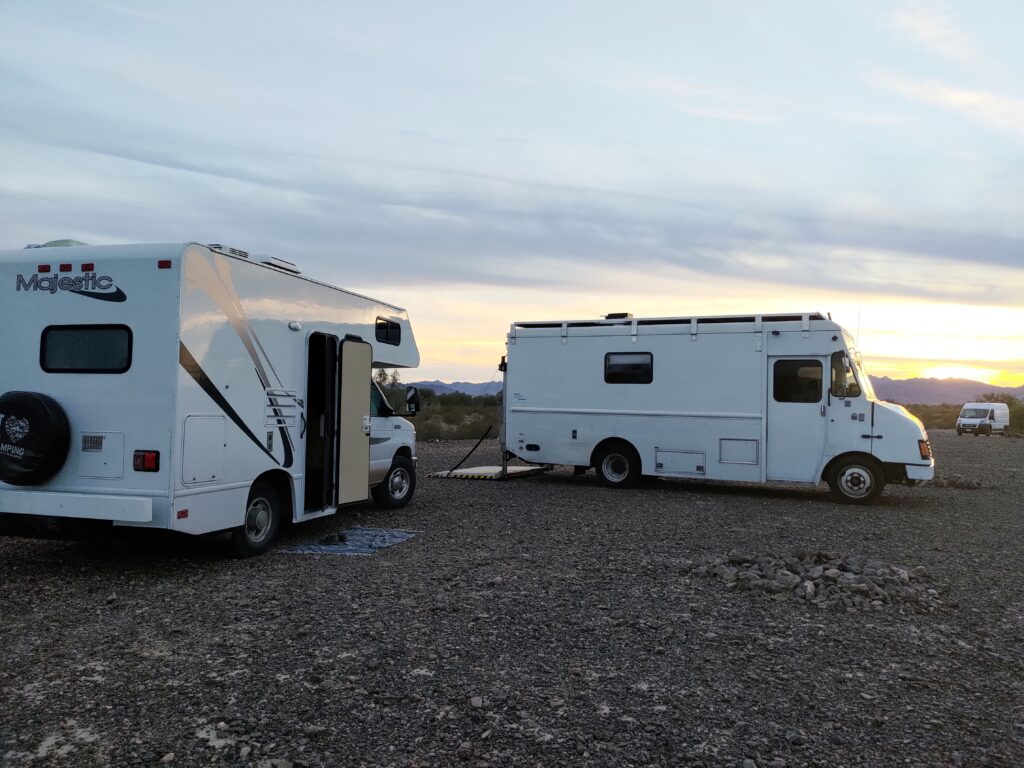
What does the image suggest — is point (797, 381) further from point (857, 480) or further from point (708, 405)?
point (857, 480)

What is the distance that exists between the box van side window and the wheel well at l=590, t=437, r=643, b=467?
3409 millimetres

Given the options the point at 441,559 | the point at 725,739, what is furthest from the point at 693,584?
the point at 725,739

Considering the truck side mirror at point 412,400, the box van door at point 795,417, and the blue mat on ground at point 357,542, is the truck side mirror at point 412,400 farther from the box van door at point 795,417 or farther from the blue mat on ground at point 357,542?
the box van door at point 795,417

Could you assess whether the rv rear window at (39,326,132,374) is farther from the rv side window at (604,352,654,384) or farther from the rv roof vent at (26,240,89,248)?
the rv side window at (604,352,654,384)

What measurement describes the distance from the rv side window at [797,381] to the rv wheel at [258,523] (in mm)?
8235

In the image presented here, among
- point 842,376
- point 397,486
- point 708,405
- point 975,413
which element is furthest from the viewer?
point 975,413

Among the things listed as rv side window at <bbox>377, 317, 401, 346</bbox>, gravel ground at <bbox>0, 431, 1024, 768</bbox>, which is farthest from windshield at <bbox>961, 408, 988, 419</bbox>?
rv side window at <bbox>377, 317, 401, 346</bbox>

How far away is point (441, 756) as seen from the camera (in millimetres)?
3854

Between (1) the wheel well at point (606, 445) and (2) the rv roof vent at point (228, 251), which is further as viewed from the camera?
(1) the wheel well at point (606, 445)

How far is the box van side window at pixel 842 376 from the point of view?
12734mm

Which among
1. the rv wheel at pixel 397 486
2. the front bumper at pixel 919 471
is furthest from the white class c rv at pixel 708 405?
the rv wheel at pixel 397 486

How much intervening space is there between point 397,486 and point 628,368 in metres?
4.84

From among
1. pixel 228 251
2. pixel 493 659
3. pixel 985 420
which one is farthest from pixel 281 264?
pixel 985 420

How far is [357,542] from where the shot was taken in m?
8.99
